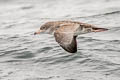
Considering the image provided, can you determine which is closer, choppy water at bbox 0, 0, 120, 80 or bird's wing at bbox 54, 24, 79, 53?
choppy water at bbox 0, 0, 120, 80

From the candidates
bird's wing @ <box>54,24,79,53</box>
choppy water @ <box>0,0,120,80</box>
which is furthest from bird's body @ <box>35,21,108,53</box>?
choppy water @ <box>0,0,120,80</box>

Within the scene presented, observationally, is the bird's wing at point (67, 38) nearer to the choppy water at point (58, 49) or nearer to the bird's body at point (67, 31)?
the bird's body at point (67, 31)

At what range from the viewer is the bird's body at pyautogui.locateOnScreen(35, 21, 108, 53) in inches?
353

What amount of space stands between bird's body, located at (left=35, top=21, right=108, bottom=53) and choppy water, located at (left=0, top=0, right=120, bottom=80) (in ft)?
2.21

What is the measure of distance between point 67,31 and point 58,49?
197cm

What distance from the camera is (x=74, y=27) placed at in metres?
9.71

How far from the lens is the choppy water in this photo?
28.7 feet

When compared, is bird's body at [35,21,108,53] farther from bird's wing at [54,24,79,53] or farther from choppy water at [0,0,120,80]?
choppy water at [0,0,120,80]

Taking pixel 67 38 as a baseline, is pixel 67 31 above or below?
above

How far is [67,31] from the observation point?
9383mm

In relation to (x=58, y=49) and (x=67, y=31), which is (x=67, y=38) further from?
(x=58, y=49)

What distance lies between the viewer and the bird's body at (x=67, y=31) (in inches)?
353

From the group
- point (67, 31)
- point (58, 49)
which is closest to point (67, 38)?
point (67, 31)

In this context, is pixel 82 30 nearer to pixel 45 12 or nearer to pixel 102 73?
pixel 102 73
